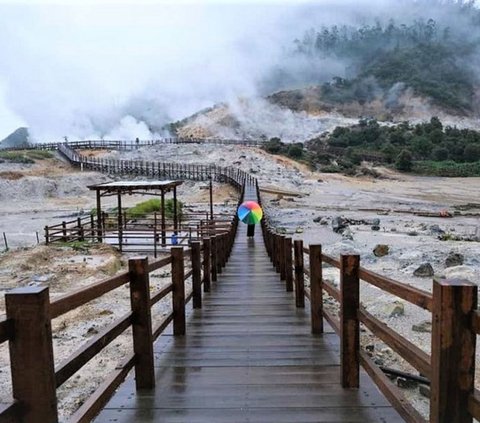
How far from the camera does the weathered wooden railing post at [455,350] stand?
2.31 metres

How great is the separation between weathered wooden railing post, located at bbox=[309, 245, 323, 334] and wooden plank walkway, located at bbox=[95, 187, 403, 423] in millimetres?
181

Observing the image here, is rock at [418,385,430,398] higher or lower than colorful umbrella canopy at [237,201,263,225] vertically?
lower

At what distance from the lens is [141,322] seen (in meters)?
3.88

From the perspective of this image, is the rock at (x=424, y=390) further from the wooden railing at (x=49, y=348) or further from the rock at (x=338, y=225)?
the rock at (x=338, y=225)

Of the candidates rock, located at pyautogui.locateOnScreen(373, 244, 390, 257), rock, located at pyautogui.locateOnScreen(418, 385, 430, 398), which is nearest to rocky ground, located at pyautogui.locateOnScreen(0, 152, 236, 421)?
rock, located at pyautogui.locateOnScreen(418, 385, 430, 398)

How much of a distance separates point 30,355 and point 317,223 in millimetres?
26810

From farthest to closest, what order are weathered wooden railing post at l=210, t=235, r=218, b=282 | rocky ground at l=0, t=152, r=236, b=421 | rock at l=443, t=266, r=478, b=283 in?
rock at l=443, t=266, r=478, b=283 < weathered wooden railing post at l=210, t=235, r=218, b=282 < rocky ground at l=0, t=152, r=236, b=421

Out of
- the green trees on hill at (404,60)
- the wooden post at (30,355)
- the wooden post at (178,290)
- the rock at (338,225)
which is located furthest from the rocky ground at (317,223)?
the green trees on hill at (404,60)

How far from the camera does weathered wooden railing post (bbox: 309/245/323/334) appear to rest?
5.38 m

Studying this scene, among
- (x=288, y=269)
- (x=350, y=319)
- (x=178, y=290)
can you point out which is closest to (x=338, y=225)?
(x=288, y=269)

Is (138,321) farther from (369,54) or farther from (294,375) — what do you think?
(369,54)

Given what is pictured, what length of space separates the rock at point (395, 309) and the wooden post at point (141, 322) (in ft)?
23.7

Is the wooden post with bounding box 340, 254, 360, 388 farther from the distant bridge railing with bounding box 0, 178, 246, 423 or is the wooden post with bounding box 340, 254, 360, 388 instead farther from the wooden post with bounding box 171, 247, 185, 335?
the wooden post with bounding box 171, 247, 185, 335

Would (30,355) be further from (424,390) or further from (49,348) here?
(424,390)
